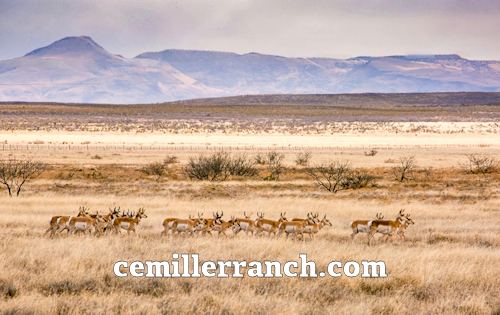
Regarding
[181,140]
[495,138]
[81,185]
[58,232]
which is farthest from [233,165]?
[495,138]

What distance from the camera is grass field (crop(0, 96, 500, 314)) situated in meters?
11.5

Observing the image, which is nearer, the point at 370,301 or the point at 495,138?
the point at 370,301

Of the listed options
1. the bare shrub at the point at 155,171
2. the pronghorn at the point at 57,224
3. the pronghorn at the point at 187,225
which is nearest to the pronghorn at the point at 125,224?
the pronghorn at the point at 187,225

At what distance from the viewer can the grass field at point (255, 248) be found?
37.6 ft

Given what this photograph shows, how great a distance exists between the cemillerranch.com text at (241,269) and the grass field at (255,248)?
0.34 metres

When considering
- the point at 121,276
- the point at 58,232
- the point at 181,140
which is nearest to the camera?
the point at 121,276

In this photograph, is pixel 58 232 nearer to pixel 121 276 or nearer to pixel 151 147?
pixel 121 276

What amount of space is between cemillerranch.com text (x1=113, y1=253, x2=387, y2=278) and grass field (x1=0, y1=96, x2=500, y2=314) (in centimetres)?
34

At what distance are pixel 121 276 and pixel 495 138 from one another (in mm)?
90202

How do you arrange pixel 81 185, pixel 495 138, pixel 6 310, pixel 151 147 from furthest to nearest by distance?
pixel 495 138
pixel 151 147
pixel 81 185
pixel 6 310

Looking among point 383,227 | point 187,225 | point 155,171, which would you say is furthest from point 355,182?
point 187,225

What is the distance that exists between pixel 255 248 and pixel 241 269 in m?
2.41

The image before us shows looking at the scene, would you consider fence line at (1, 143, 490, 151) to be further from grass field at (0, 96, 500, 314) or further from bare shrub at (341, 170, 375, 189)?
bare shrub at (341, 170, 375, 189)

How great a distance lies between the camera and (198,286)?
41.0ft
